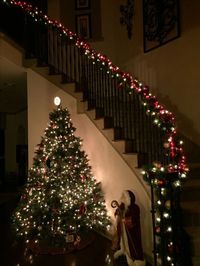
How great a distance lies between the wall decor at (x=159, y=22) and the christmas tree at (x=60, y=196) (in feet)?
9.38

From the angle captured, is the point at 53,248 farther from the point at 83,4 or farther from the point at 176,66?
the point at 83,4

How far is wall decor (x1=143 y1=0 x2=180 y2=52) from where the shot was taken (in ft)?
20.4

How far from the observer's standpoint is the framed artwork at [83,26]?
8594mm

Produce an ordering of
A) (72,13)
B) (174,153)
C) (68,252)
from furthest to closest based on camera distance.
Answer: (72,13) → (68,252) → (174,153)

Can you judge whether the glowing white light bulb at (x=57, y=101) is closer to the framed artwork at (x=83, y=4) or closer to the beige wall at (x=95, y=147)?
the beige wall at (x=95, y=147)

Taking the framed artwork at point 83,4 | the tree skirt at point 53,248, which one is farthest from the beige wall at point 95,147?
the framed artwork at point 83,4

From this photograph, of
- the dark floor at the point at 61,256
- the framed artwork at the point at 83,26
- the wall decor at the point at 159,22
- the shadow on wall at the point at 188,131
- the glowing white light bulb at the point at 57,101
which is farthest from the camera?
the framed artwork at the point at 83,26

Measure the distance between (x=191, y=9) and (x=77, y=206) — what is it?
4208 millimetres

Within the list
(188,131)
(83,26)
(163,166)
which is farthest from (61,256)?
(83,26)

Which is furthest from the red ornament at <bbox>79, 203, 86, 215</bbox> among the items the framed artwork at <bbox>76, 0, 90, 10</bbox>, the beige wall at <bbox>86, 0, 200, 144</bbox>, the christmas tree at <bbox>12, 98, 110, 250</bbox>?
the framed artwork at <bbox>76, 0, 90, 10</bbox>

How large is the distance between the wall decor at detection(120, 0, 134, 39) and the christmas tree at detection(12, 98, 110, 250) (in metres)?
3.78

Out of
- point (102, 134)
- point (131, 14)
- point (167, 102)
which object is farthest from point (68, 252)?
point (131, 14)

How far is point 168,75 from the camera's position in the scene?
657cm

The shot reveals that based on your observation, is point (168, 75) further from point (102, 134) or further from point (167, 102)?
point (102, 134)
